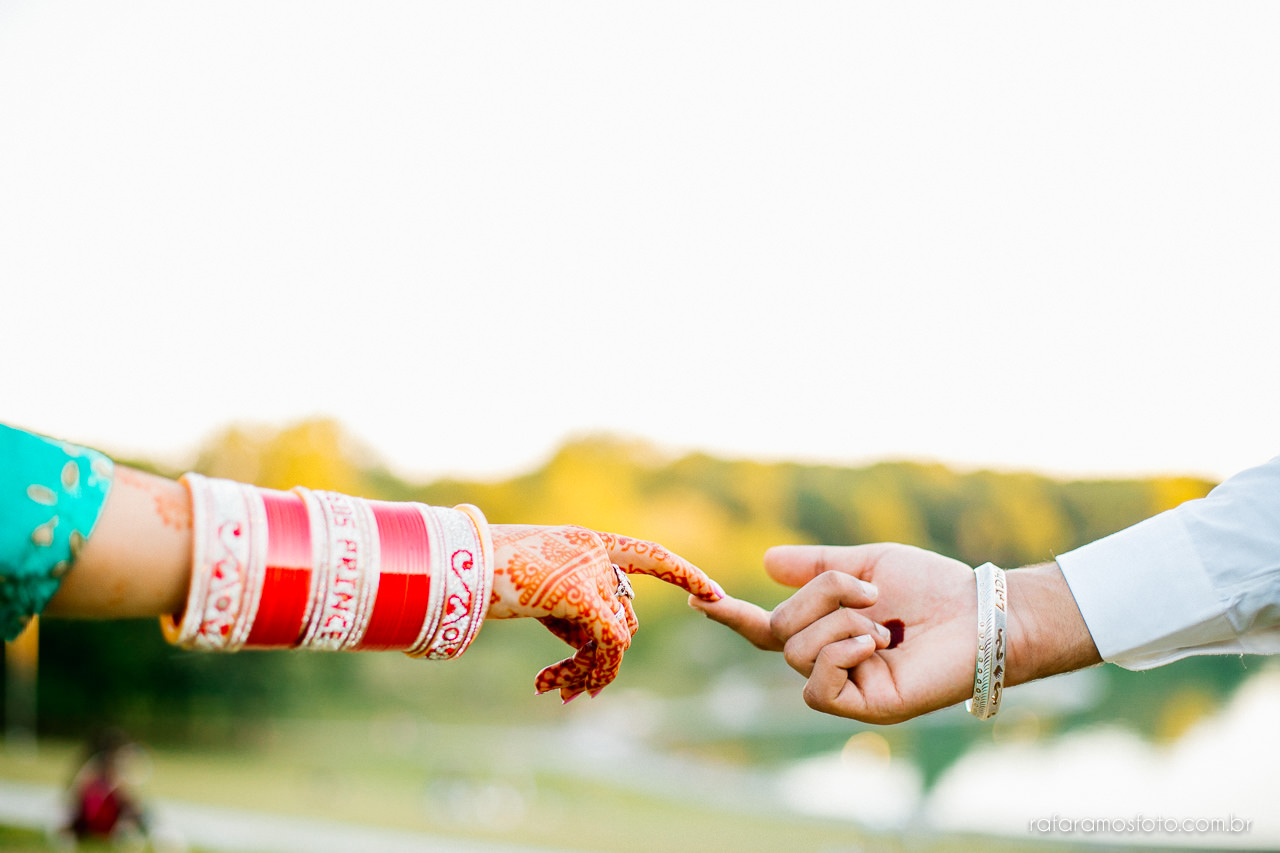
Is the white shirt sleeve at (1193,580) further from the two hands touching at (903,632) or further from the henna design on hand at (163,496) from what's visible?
the henna design on hand at (163,496)

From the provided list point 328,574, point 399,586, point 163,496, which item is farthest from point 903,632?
point 163,496

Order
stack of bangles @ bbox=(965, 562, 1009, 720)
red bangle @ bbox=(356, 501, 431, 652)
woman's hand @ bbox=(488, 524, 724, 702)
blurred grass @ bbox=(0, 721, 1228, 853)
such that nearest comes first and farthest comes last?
red bangle @ bbox=(356, 501, 431, 652)
woman's hand @ bbox=(488, 524, 724, 702)
stack of bangles @ bbox=(965, 562, 1009, 720)
blurred grass @ bbox=(0, 721, 1228, 853)

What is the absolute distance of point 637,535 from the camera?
32.0m

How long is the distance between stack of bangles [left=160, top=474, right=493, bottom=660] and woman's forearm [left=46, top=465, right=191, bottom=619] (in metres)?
0.04

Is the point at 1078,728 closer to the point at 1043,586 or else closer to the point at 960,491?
the point at 960,491

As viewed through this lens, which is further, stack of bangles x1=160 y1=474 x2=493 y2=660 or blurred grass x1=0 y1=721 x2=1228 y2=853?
blurred grass x1=0 y1=721 x2=1228 y2=853

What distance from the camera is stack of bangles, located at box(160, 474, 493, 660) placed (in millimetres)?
1499

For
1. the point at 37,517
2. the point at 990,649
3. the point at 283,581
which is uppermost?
the point at 37,517

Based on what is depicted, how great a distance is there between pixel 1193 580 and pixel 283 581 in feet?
6.41

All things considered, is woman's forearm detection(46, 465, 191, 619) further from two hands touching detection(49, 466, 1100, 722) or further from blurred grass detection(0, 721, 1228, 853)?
blurred grass detection(0, 721, 1228, 853)

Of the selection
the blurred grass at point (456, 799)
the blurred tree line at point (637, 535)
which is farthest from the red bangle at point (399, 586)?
the blurred tree line at point (637, 535)

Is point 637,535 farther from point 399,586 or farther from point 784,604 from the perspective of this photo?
point 399,586

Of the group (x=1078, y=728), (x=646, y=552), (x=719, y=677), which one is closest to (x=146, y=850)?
(x=646, y=552)

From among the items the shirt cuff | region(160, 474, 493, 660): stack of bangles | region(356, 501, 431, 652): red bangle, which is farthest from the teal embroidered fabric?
the shirt cuff
